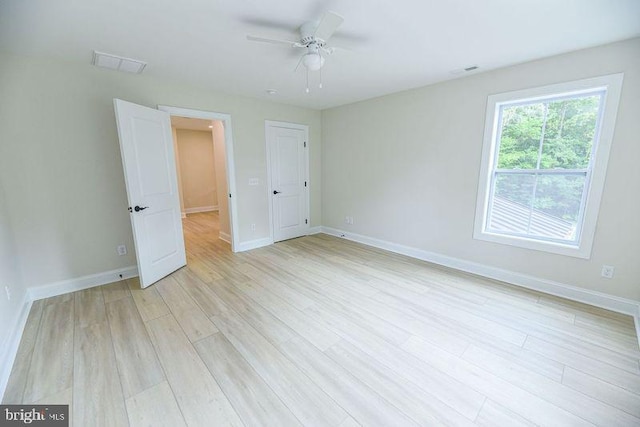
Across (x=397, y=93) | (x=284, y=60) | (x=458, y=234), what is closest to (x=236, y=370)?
(x=284, y=60)

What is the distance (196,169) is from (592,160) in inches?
332

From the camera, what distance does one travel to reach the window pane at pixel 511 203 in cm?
292

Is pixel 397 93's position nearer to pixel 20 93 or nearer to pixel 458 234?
pixel 458 234

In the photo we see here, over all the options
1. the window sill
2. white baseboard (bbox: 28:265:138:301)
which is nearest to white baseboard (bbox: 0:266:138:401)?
white baseboard (bbox: 28:265:138:301)

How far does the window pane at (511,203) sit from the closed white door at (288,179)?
3.20m

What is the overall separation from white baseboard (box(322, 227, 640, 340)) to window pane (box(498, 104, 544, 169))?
1.29 meters

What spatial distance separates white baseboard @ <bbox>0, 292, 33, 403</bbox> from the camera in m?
1.64

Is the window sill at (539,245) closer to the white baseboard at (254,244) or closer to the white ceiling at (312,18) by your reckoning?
the white ceiling at (312,18)

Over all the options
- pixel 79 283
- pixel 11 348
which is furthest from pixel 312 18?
pixel 79 283

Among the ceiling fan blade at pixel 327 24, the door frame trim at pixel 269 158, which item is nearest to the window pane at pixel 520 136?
the ceiling fan blade at pixel 327 24

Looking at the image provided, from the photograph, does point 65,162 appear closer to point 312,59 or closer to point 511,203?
point 312,59

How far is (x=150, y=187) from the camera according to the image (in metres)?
3.00

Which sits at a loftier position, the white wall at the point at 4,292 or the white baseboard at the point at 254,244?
the white wall at the point at 4,292

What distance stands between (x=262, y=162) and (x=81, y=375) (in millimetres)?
3394
